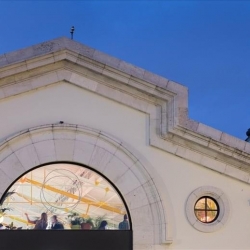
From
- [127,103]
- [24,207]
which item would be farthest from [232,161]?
[24,207]

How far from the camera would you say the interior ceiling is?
453 inches

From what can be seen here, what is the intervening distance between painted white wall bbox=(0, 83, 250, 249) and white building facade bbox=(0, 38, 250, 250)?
2cm

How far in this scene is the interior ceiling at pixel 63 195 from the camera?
11500mm

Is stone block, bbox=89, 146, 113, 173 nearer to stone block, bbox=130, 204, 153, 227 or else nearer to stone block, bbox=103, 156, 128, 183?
stone block, bbox=103, 156, 128, 183

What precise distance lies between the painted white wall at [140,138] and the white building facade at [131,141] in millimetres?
22

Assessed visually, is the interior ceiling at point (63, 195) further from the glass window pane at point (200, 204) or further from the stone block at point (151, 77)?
the stone block at point (151, 77)

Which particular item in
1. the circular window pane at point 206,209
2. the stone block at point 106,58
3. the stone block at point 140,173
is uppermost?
the stone block at point 106,58

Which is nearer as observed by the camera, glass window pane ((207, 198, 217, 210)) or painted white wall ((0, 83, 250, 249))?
painted white wall ((0, 83, 250, 249))

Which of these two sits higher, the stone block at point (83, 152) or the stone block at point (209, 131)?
the stone block at point (209, 131)

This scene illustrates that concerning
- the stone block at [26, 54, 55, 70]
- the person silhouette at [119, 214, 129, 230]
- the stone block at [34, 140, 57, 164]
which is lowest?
the person silhouette at [119, 214, 129, 230]

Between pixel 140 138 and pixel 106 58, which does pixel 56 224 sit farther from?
pixel 106 58

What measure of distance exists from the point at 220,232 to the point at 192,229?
2.08ft

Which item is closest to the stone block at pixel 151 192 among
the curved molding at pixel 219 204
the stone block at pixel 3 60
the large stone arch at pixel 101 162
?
the large stone arch at pixel 101 162

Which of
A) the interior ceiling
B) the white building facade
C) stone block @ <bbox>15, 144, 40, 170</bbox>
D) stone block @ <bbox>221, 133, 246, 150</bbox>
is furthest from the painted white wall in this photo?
the interior ceiling
